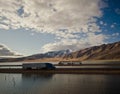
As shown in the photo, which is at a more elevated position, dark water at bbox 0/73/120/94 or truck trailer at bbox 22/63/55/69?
truck trailer at bbox 22/63/55/69

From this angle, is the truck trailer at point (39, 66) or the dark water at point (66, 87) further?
the truck trailer at point (39, 66)

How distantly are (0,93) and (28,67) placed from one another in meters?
78.2

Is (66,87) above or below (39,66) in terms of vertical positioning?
below

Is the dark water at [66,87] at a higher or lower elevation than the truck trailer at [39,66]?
lower

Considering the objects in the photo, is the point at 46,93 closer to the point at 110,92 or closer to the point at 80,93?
the point at 80,93

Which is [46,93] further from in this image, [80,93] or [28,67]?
[28,67]

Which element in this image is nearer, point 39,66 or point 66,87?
point 66,87

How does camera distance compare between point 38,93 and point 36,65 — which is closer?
point 38,93

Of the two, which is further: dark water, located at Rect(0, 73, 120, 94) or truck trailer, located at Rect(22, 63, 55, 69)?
truck trailer, located at Rect(22, 63, 55, 69)

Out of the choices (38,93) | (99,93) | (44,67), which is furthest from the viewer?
(44,67)

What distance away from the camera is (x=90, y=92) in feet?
149

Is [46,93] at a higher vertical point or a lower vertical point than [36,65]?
lower

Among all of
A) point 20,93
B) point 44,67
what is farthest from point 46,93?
point 44,67

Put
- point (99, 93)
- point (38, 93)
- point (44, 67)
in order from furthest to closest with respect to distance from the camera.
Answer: point (44, 67), point (38, 93), point (99, 93)
